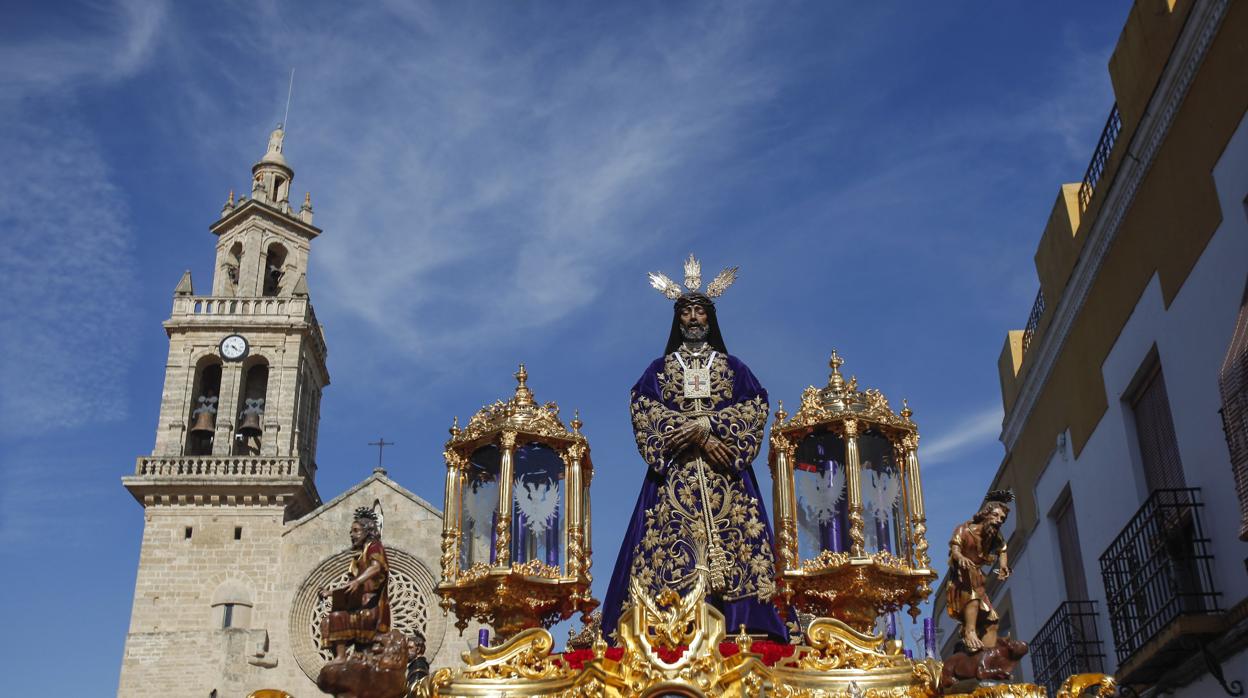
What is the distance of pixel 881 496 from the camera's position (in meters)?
8.14

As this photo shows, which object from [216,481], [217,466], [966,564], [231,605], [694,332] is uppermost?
[217,466]

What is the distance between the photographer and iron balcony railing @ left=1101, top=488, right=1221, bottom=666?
10352 mm

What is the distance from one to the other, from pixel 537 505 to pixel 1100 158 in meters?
7.83

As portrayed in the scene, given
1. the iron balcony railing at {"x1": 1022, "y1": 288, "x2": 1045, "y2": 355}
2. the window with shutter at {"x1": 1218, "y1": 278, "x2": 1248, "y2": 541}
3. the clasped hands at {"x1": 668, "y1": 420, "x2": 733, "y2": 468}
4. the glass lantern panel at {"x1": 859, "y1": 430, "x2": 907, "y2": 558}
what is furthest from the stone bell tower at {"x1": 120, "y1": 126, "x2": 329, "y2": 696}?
the window with shutter at {"x1": 1218, "y1": 278, "x2": 1248, "y2": 541}

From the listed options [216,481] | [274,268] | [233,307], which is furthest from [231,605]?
[274,268]

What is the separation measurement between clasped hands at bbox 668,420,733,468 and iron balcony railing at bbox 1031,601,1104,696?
5.97 metres

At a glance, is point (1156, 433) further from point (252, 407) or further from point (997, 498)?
point (252, 407)

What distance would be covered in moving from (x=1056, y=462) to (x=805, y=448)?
24.7 ft

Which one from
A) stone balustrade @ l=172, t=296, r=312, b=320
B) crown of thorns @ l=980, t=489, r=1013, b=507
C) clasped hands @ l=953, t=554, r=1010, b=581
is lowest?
clasped hands @ l=953, t=554, r=1010, b=581

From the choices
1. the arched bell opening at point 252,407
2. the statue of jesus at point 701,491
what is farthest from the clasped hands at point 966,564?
the arched bell opening at point 252,407

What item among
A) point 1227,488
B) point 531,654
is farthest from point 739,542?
point 1227,488

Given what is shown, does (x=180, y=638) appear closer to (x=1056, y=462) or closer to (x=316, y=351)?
(x=316, y=351)

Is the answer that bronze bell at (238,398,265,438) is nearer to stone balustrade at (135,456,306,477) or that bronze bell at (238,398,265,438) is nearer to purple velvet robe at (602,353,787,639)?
stone balustrade at (135,456,306,477)

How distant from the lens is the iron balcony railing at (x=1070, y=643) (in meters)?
13.1
